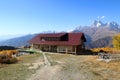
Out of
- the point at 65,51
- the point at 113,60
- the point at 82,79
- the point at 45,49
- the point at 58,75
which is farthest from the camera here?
the point at 45,49

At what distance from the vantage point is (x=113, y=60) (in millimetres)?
40094

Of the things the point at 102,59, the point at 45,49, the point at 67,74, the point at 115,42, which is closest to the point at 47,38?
the point at 45,49

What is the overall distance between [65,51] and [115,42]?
783 inches

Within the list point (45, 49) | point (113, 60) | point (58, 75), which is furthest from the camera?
point (45, 49)

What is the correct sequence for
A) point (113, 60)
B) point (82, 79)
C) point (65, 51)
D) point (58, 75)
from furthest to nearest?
point (65, 51) → point (113, 60) → point (58, 75) → point (82, 79)

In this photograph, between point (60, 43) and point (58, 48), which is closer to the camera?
point (60, 43)

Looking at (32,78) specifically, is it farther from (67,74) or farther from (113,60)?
(113,60)

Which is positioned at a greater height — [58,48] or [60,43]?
[60,43]

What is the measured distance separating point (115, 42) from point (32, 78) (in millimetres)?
52397

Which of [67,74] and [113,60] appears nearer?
[67,74]

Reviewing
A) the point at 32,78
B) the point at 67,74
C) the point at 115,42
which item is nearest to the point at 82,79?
the point at 67,74

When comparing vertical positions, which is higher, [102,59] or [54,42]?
[54,42]

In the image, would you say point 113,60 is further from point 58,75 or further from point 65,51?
point 65,51

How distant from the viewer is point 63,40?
6662cm
